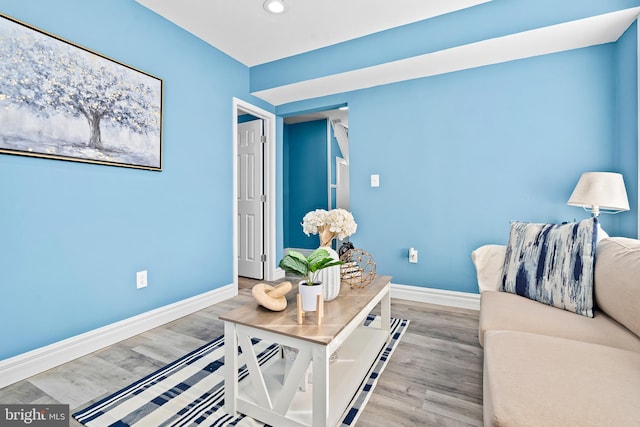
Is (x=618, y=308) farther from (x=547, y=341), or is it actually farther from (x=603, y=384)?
(x=603, y=384)

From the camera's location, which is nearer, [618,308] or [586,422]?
[586,422]

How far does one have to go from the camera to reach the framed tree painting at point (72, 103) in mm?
1541

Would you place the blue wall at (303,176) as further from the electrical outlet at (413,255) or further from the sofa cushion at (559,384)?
the sofa cushion at (559,384)

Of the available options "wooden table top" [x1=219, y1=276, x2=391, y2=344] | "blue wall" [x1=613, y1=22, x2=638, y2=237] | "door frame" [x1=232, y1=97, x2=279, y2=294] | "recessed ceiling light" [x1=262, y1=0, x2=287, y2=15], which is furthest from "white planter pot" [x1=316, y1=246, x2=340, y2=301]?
"door frame" [x1=232, y1=97, x2=279, y2=294]

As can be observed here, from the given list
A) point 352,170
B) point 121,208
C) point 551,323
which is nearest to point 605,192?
point 551,323

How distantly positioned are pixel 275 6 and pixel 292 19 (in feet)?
0.66

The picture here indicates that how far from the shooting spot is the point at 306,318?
124 cm

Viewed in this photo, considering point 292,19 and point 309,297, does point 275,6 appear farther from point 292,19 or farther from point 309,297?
point 309,297

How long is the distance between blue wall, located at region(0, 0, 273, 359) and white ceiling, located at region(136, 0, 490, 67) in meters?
0.18

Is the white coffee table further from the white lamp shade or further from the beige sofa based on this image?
the white lamp shade

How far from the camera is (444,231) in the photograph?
2754 millimetres

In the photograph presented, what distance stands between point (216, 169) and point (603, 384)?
9.42 feet

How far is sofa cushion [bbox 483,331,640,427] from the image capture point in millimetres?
714

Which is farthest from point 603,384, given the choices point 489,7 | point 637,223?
point 489,7
